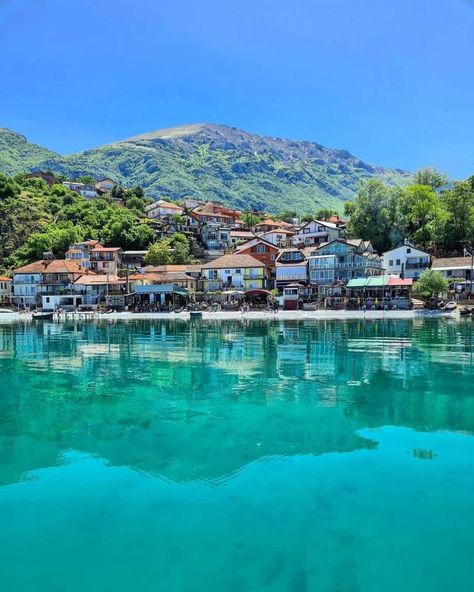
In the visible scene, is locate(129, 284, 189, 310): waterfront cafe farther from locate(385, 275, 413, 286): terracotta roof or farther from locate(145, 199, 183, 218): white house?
locate(145, 199, 183, 218): white house

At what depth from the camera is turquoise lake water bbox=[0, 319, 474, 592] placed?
6.98 metres

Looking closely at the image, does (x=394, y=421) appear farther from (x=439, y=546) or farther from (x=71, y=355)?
(x=71, y=355)

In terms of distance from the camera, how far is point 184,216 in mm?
101375

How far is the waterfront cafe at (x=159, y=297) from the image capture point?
66.4 m

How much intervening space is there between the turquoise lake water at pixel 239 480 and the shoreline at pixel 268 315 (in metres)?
32.0

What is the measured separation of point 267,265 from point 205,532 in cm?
6693

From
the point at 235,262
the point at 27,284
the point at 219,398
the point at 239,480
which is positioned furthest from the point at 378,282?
the point at 27,284

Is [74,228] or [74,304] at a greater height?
[74,228]

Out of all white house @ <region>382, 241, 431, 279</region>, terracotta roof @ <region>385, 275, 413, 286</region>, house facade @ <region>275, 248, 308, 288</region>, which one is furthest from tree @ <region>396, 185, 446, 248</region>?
house facade @ <region>275, 248, 308, 288</region>

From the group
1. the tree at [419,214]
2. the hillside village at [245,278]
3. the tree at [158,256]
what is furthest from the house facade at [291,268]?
the tree at [158,256]

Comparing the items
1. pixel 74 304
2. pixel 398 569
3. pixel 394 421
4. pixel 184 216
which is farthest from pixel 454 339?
pixel 184 216

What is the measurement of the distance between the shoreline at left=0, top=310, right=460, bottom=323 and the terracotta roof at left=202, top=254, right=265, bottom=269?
37.9 ft

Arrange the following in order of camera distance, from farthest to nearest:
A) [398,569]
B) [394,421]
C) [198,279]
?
[198,279]
[394,421]
[398,569]

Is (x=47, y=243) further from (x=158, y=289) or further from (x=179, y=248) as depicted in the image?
(x=158, y=289)
